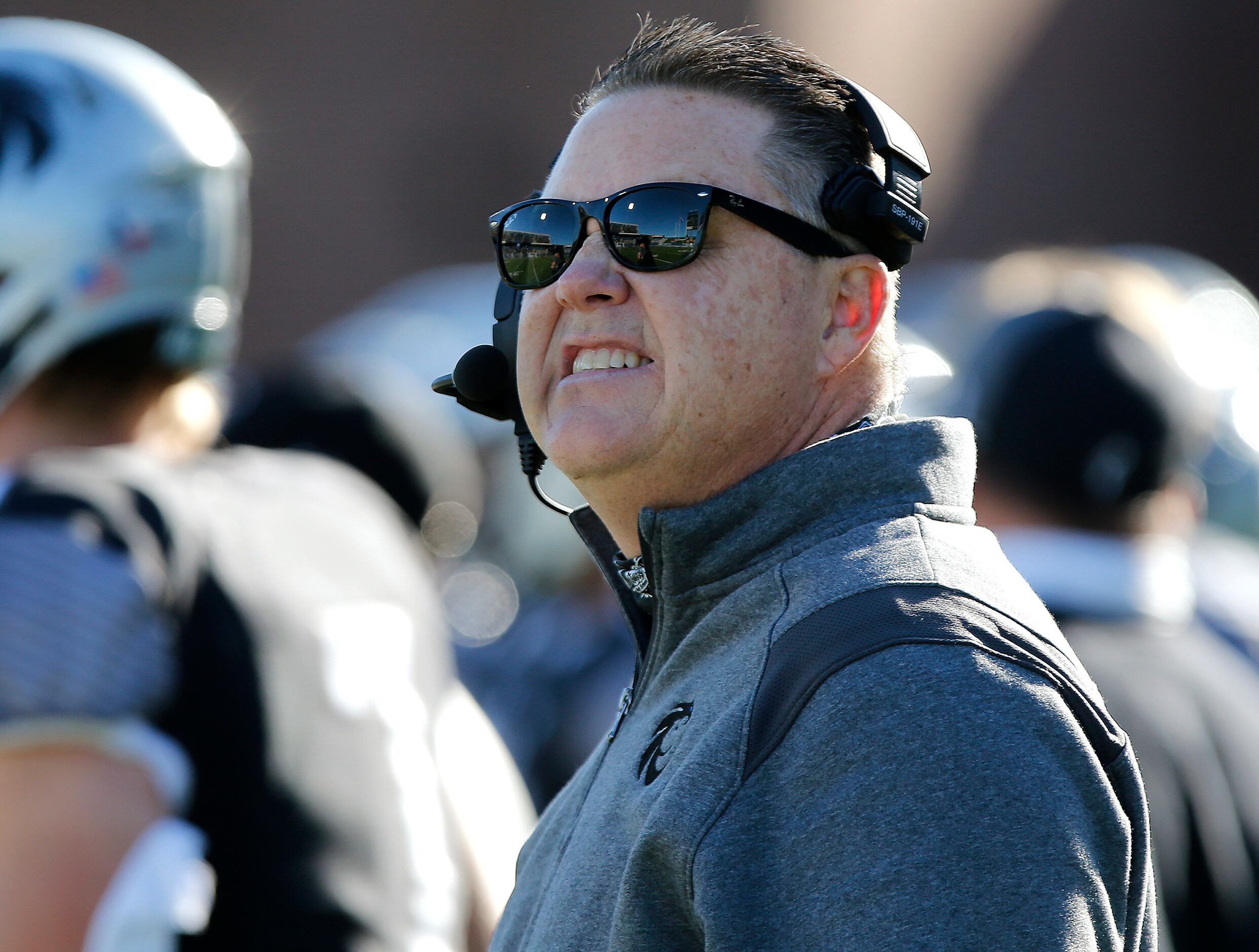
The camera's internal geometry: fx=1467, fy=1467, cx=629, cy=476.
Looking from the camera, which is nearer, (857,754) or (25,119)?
(857,754)

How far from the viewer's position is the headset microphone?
2264 mm

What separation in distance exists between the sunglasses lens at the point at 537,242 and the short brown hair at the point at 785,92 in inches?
8.2

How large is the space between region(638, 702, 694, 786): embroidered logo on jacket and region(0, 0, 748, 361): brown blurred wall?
16432mm

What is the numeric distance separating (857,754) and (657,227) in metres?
0.77

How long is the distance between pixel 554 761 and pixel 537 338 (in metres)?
3.19

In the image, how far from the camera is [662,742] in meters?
1.60

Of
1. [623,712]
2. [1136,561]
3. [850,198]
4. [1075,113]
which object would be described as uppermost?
[1075,113]

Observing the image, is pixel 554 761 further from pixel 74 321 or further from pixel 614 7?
pixel 614 7

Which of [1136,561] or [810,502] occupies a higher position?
[810,502]

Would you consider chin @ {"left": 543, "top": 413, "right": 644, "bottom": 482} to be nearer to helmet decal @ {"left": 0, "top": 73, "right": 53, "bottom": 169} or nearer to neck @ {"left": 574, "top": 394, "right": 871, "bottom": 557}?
neck @ {"left": 574, "top": 394, "right": 871, "bottom": 557}

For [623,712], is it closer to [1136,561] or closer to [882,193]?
[882,193]

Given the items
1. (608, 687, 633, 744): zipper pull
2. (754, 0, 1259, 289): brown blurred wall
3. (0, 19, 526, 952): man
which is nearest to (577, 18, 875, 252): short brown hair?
(608, 687, 633, 744): zipper pull

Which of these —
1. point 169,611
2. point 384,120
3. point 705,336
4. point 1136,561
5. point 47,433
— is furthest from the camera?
point 384,120

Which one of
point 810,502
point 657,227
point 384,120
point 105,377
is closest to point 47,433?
point 105,377
